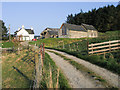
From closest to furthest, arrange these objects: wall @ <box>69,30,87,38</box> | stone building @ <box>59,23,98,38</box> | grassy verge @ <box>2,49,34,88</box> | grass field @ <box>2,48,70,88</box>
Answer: grass field @ <box>2,48,70,88</box>
grassy verge @ <box>2,49,34,88</box>
stone building @ <box>59,23,98,38</box>
wall @ <box>69,30,87,38</box>

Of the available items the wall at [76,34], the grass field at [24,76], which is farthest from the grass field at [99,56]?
the wall at [76,34]

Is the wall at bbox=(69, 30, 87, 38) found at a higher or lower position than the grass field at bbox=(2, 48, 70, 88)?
higher

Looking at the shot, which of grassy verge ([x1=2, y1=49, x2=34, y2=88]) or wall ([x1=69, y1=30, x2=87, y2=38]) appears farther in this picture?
wall ([x1=69, y1=30, x2=87, y2=38])

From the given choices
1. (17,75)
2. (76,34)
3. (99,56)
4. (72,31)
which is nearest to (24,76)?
(17,75)

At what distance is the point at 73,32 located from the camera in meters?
47.8

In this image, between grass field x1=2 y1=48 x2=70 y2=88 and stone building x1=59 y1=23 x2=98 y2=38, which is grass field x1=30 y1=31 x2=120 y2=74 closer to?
grass field x1=2 y1=48 x2=70 y2=88

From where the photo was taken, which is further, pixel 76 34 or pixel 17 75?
pixel 76 34

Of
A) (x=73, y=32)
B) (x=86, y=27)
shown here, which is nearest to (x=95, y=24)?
(x=86, y=27)

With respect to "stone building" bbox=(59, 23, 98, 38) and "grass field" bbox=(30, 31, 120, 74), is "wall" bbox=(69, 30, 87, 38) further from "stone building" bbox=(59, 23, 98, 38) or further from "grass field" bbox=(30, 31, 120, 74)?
"grass field" bbox=(30, 31, 120, 74)

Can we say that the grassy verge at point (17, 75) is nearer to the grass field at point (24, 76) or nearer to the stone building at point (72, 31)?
the grass field at point (24, 76)

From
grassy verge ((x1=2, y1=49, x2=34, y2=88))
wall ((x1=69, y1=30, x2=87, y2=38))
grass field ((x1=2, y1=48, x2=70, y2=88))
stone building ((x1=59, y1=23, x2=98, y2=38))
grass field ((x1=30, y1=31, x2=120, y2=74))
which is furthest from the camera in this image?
wall ((x1=69, y1=30, x2=87, y2=38))

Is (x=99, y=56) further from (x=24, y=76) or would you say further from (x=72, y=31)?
(x=72, y=31)

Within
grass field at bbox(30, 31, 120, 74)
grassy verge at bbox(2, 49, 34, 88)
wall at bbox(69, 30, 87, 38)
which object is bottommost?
grassy verge at bbox(2, 49, 34, 88)

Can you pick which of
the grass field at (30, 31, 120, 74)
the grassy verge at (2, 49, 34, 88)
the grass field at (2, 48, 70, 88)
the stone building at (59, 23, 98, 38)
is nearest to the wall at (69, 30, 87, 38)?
the stone building at (59, 23, 98, 38)
